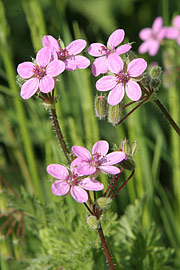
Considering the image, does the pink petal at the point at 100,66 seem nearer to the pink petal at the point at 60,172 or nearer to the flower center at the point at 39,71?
the flower center at the point at 39,71

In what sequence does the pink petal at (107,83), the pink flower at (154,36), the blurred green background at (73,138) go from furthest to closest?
the pink flower at (154,36), the blurred green background at (73,138), the pink petal at (107,83)

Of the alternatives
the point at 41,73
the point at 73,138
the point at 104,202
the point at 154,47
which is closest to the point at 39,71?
the point at 41,73

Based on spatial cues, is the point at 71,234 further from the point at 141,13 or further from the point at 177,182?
the point at 141,13

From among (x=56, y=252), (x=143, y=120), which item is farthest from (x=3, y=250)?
(x=143, y=120)

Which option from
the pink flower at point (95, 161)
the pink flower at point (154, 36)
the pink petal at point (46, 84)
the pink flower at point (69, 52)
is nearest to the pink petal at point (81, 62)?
the pink flower at point (69, 52)

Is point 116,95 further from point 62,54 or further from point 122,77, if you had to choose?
point 62,54

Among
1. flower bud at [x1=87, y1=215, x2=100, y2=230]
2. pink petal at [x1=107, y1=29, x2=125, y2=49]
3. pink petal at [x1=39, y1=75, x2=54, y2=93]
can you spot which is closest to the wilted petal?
flower bud at [x1=87, y1=215, x2=100, y2=230]

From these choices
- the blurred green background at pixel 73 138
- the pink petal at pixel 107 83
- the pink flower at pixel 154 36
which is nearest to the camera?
the pink petal at pixel 107 83
